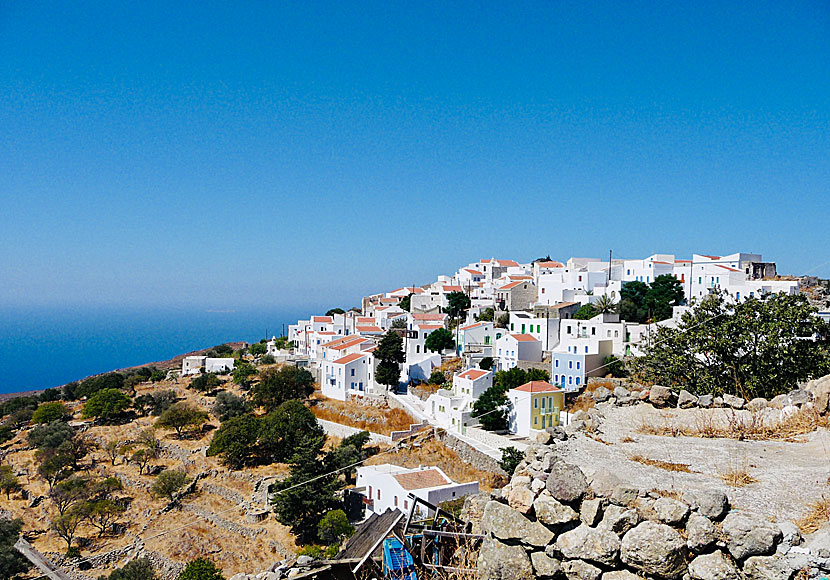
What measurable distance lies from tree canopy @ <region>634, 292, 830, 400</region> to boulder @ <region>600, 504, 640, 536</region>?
8115 millimetres

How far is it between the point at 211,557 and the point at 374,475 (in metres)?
6.87

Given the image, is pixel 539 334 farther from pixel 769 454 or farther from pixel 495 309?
pixel 769 454

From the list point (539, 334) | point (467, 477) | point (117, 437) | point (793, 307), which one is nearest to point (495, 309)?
point (539, 334)

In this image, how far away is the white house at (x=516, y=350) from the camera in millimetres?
36312

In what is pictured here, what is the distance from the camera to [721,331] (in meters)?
13.5

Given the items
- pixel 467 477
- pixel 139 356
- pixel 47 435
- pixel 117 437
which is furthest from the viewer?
pixel 139 356

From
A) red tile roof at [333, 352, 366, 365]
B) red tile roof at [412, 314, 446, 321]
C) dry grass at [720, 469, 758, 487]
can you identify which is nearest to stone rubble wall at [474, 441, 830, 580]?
dry grass at [720, 469, 758, 487]

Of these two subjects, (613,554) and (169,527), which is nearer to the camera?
(613,554)

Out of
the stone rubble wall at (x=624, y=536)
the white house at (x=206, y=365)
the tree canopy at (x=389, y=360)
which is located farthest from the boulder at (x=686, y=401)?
the white house at (x=206, y=365)

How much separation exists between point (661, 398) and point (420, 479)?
562 inches

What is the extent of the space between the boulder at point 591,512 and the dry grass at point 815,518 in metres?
1.41

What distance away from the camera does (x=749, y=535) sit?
3566mm

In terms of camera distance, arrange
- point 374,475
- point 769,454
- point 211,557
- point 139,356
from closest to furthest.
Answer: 1. point 769,454
2. point 211,557
3. point 374,475
4. point 139,356

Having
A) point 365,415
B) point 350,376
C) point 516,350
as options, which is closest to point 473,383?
point 516,350
